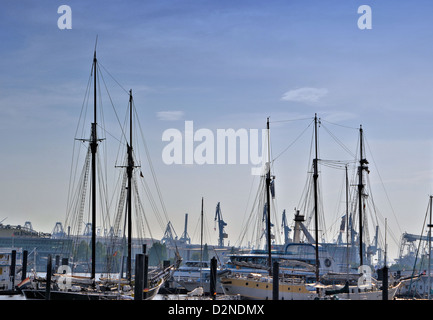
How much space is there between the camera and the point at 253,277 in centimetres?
8944

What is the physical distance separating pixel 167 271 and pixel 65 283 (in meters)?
15.8

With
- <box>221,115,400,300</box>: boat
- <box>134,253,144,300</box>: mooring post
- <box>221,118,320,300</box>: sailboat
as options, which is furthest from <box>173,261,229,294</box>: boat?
<box>134,253,144,300</box>: mooring post

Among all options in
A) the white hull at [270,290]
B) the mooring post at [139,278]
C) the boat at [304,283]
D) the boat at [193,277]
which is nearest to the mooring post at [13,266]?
the boat at [193,277]

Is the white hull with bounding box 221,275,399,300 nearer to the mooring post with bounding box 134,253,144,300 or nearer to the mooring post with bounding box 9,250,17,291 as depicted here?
the mooring post with bounding box 9,250,17,291

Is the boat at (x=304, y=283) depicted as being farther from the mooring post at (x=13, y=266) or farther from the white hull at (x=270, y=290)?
the mooring post at (x=13, y=266)

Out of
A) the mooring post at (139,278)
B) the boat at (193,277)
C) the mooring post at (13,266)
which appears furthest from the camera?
the boat at (193,277)

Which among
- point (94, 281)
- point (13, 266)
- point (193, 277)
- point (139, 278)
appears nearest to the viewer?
point (139, 278)

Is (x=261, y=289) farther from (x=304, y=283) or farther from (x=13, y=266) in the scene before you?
(x=13, y=266)

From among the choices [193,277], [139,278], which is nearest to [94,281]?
[139,278]

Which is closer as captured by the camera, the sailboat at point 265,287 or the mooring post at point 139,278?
the mooring post at point 139,278

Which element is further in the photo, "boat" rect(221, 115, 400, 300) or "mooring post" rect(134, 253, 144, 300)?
"boat" rect(221, 115, 400, 300)

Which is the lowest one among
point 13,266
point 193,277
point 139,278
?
point 193,277

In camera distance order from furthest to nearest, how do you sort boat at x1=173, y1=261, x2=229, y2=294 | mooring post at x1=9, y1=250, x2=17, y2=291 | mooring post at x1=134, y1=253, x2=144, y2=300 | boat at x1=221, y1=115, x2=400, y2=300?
boat at x1=173, y1=261, x2=229, y2=294, mooring post at x1=9, y1=250, x2=17, y2=291, boat at x1=221, y1=115, x2=400, y2=300, mooring post at x1=134, y1=253, x2=144, y2=300
